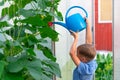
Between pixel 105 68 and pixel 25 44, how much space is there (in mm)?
2266

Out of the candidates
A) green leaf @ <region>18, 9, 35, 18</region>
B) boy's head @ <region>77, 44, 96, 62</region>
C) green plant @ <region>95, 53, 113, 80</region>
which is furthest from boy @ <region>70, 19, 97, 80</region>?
green plant @ <region>95, 53, 113, 80</region>

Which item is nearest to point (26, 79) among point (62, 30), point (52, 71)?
point (52, 71)

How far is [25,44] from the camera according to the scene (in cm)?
116

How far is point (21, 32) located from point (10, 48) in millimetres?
118

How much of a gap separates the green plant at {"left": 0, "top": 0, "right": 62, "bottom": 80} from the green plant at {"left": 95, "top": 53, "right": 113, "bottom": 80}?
207 cm

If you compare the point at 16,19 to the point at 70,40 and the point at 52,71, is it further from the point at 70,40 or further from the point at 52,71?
the point at 70,40

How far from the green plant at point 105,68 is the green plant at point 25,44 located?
2.07m

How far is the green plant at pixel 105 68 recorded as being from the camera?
128 inches

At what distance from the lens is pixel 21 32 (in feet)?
3.89

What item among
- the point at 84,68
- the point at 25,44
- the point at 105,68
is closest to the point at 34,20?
the point at 25,44

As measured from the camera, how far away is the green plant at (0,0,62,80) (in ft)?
3.27

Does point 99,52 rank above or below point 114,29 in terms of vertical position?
below

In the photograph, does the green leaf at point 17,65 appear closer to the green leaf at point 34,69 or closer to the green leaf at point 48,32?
the green leaf at point 34,69

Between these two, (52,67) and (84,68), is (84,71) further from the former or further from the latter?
(52,67)
